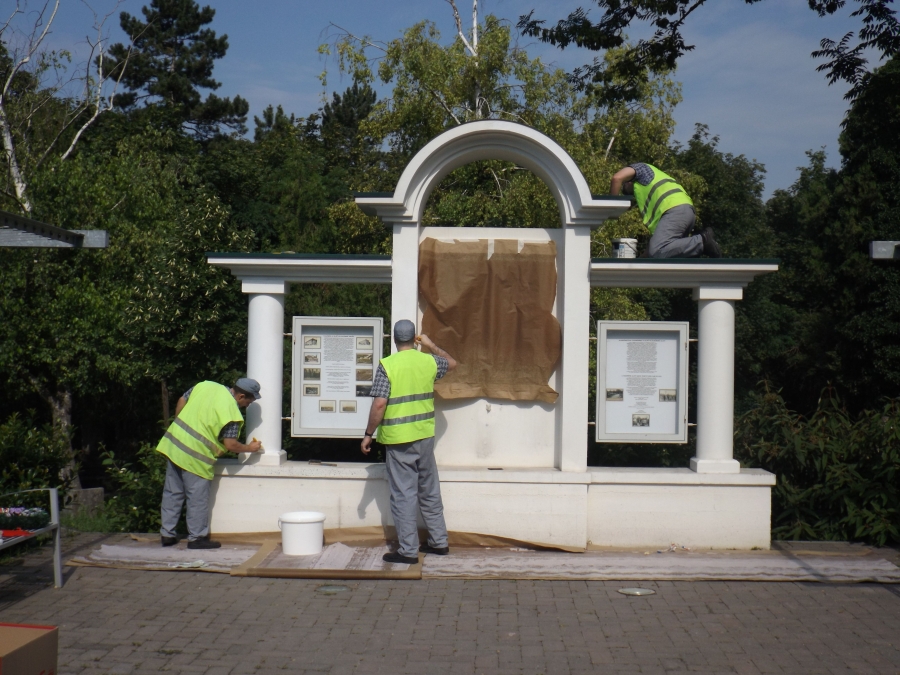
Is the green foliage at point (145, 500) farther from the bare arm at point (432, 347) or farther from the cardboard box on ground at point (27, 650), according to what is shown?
the cardboard box on ground at point (27, 650)

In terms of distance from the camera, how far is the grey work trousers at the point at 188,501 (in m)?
8.07

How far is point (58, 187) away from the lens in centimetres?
1741

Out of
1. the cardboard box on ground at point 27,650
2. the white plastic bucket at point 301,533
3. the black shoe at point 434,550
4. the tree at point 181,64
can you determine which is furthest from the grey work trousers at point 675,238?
the tree at point 181,64

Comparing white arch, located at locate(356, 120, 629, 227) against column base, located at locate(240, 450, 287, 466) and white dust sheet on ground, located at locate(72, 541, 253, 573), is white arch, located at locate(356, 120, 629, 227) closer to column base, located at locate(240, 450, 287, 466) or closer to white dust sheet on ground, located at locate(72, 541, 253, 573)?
column base, located at locate(240, 450, 287, 466)

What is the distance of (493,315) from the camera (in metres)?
8.55

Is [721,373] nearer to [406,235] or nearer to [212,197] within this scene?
[406,235]

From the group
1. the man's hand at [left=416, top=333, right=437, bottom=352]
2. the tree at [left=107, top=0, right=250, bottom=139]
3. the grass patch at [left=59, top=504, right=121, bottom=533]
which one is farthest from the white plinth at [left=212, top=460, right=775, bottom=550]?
the tree at [left=107, top=0, right=250, bottom=139]

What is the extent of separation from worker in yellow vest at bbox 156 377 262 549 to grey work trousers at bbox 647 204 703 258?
12.9 feet

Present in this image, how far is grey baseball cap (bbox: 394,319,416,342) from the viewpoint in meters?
7.80

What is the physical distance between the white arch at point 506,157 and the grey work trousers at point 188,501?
280 cm

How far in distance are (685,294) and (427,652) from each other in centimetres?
2535

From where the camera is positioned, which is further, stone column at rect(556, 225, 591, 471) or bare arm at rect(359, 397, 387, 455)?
stone column at rect(556, 225, 591, 471)

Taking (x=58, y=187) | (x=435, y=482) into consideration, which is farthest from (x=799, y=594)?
(x=58, y=187)

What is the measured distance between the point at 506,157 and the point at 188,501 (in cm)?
415
